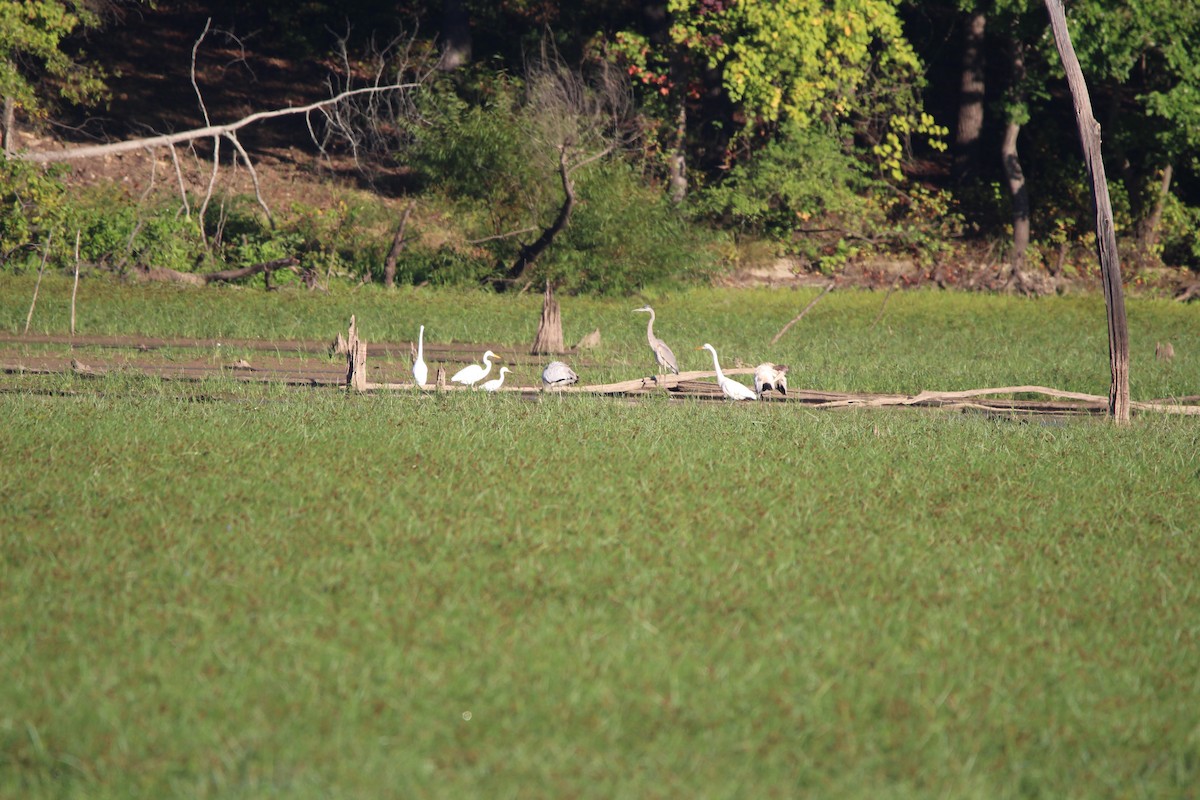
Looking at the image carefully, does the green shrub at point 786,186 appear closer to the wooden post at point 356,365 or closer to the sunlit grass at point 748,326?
the sunlit grass at point 748,326

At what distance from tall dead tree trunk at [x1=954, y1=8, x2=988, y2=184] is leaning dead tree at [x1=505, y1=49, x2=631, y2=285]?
8415 millimetres

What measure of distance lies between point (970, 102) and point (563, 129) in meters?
11.2

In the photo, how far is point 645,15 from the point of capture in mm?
28422

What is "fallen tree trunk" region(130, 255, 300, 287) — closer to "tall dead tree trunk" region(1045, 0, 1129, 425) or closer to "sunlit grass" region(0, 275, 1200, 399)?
"sunlit grass" region(0, 275, 1200, 399)

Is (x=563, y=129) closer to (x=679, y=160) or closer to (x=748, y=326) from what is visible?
(x=748, y=326)

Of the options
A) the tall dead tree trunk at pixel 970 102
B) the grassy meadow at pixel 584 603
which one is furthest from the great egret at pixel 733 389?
the tall dead tree trunk at pixel 970 102

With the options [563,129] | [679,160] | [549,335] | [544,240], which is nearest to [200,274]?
[544,240]

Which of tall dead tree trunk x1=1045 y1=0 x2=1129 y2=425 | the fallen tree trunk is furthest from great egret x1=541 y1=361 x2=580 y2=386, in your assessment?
the fallen tree trunk

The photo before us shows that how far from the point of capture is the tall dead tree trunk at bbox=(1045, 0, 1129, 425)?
11656 mm

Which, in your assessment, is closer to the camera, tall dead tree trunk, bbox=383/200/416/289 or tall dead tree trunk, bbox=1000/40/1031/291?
tall dead tree trunk, bbox=383/200/416/289

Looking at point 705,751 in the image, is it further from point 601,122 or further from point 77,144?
point 77,144

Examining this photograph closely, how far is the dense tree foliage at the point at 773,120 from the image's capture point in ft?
76.6

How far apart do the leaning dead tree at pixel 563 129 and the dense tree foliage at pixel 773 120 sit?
0.42ft

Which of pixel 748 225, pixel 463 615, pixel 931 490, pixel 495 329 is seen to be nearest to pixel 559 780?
pixel 463 615
